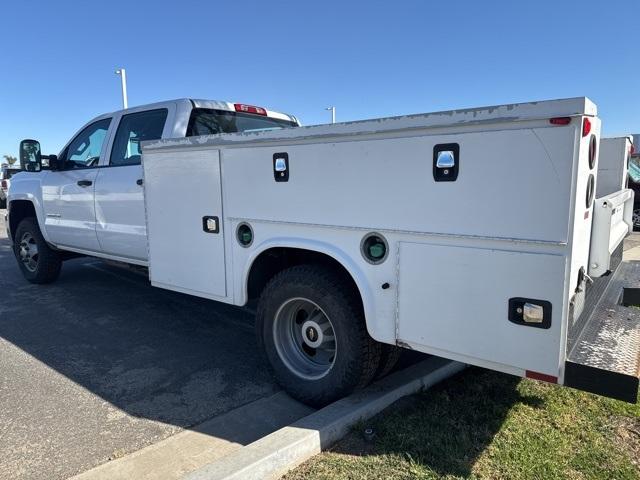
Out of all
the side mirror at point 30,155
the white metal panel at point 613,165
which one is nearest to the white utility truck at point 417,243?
the white metal panel at point 613,165

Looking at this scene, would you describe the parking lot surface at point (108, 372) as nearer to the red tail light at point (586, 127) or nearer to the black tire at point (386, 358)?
the black tire at point (386, 358)

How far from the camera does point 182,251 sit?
13.3ft

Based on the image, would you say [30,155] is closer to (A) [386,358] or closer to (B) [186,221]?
(B) [186,221]

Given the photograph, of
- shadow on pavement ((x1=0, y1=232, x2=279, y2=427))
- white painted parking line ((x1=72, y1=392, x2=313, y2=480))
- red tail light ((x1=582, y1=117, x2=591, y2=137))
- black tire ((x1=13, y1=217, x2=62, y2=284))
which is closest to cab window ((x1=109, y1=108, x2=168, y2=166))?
shadow on pavement ((x1=0, y1=232, x2=279, y2=427))

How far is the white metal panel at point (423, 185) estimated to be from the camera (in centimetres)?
222

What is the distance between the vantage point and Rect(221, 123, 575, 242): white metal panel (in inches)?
87.4

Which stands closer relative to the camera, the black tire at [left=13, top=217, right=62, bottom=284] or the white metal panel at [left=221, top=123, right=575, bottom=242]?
the white metal panel at [left=221, top=123, right=575, bottom=242]

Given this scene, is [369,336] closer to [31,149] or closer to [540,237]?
[540,237]

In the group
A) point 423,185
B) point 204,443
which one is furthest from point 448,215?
point 204,443

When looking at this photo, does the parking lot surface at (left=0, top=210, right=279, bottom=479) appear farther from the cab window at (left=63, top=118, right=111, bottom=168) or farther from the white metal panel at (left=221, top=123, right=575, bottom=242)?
the cab window at (left=63, top=118, right=111, bottom=168)

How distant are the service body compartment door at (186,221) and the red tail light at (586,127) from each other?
7.81 feet

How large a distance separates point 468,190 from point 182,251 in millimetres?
2470

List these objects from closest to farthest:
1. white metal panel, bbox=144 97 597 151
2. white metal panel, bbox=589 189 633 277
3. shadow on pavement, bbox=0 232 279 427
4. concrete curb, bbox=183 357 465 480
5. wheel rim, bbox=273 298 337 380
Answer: white metal panel, bbox=144 97 597 151 → concrete curb, bbox=183 357 465 480 → white metal panel, bbox=589 189 633 277 → wheel rim, bbox=273 298 337 380 → shadow on pavement, bbox=0 232 279 427

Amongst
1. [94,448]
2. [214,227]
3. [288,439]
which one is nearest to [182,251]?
[214,227]
